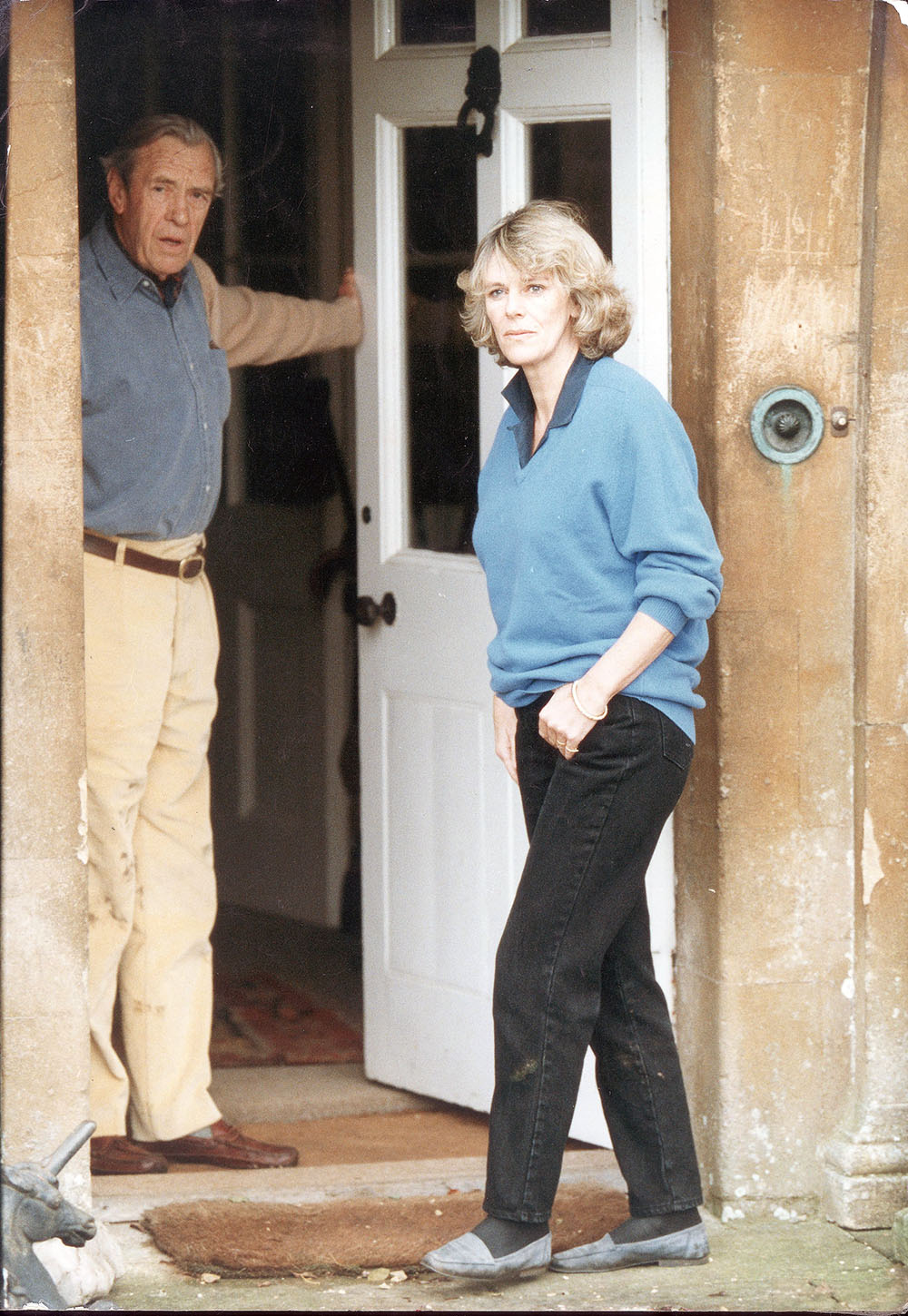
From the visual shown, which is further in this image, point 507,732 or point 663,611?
point 507,732

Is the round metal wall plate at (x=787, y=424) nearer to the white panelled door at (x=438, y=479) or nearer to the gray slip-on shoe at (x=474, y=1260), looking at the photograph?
the white panelled door at (x=438, y=479)

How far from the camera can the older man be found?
13.3 ft

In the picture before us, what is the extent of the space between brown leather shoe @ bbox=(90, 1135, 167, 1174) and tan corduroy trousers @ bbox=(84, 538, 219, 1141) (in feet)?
0.15

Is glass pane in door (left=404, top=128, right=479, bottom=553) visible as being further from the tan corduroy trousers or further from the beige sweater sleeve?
the tan corduroy trousers

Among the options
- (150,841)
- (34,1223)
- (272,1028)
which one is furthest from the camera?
(272,1028)

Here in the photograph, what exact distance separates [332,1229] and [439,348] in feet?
6.99

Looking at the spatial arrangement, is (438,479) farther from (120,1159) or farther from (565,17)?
(120,1159)

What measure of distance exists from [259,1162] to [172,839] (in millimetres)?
817

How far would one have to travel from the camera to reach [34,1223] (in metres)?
2.94

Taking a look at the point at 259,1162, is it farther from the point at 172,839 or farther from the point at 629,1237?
the point at 629,1237

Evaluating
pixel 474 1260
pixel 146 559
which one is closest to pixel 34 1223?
pixel 474 1260

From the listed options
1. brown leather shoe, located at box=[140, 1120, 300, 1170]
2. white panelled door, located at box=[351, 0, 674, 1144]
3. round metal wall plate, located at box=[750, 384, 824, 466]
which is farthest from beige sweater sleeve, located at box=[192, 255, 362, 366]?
brown leather shoe, located at box=[140, 1120, 300, 1170]

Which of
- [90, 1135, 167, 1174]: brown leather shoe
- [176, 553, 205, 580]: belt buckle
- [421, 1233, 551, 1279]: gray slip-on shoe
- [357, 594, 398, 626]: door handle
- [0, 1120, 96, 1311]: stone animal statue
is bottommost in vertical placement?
[90, 1135, 167, 1174]: brown leather shoe

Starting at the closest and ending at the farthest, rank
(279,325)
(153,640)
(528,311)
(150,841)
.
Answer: (528,311), (153,640), (150,841), (279,325)
